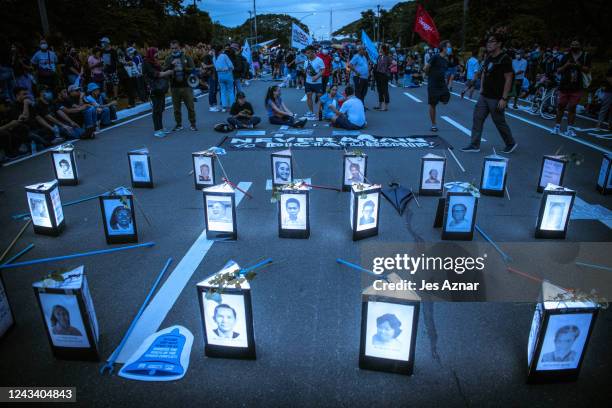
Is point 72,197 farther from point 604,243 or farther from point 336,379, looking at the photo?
point 604,243

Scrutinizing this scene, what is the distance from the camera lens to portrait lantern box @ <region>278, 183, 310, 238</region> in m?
4.32

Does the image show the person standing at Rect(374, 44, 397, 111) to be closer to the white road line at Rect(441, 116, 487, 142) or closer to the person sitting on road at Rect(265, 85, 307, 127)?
the white road line at Rect(441, 116, 487, 142)

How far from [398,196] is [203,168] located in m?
2.83

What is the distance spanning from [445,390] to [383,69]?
11.3 meters

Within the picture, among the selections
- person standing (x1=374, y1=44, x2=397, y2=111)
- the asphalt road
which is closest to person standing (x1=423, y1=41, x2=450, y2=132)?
the asphalt road

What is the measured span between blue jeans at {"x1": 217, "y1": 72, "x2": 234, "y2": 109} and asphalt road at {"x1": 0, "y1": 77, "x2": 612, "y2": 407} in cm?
626

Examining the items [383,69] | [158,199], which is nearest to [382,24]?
[383,69]

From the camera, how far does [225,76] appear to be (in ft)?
41.2

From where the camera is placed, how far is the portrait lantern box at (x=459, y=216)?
14.0 feet

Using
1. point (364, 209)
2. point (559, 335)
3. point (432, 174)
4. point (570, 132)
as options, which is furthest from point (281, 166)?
point (570, 132)

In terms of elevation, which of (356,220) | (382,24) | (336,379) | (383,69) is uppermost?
(382,24)

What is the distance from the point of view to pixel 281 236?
4.61 m

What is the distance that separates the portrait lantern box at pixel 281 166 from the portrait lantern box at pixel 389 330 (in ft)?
11.3

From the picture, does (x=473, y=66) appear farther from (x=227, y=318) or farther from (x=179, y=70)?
(x=227, y=318)
